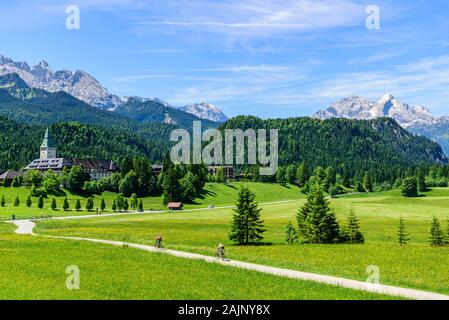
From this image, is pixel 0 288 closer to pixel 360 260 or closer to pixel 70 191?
pixel 360 260

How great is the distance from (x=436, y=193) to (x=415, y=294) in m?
185

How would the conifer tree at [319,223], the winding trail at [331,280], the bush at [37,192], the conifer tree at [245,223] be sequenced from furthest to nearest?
the bush at [37,192], the conifer tree at [245,223], the conifer tree at [319,223], the winding trail at [331,280]

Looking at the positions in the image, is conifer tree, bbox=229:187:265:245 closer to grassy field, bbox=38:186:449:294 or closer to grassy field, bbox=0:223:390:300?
grassy field, bbox=38:186:449:294

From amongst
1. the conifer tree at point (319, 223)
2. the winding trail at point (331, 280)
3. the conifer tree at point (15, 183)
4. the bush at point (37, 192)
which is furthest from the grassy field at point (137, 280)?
the conifer tree at point (15, 183)

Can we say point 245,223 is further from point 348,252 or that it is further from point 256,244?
point 348,252

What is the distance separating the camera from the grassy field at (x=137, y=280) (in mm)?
29078

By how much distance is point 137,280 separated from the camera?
33969mm

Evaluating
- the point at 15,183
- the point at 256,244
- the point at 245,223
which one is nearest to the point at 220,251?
the point at 256,244

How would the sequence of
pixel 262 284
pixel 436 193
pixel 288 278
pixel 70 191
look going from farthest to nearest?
pixel 436 193 → pixel 70 191 → pixel 288 278 → pixel 262 284

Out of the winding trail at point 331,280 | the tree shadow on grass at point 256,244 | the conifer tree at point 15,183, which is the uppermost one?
the conifer tree at point 15,183

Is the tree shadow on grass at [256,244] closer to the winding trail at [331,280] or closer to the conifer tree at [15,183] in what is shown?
the winding trail at [331,280]

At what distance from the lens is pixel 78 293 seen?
2895cm

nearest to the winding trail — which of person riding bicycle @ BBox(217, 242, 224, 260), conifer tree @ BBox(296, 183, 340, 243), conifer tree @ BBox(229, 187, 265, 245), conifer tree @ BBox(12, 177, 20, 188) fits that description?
person riding bicycle @ BBox(217, 242, 224, 260)
